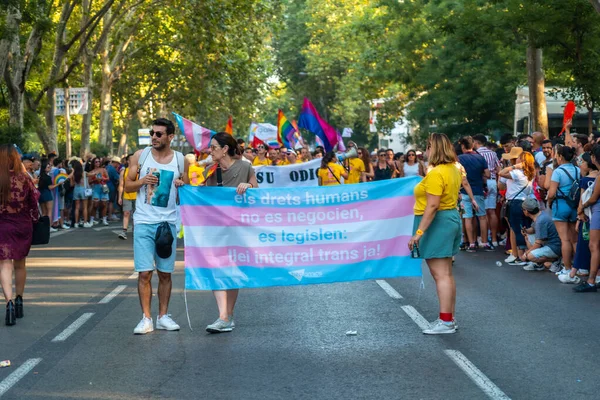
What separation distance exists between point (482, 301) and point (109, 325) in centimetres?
403

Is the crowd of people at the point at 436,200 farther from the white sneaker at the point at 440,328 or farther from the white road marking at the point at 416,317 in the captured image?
the white road marking at the point at 416,317

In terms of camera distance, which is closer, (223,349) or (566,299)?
(223,349)

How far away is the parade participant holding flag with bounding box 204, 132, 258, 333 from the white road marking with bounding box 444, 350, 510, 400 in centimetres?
211

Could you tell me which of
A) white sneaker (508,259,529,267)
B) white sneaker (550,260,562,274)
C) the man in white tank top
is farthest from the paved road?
white sneaker (508,259,529,267)

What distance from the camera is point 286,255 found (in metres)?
9.40

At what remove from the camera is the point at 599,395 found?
6746 mm

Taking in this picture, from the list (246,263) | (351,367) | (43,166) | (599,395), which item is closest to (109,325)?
(246,263)

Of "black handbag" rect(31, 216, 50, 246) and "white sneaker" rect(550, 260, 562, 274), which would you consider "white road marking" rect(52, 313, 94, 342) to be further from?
"white sneaker" rect(550, 260, 562, 274)

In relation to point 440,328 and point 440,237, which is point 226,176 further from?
point 440,328

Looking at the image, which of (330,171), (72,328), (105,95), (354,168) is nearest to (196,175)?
(330,171)

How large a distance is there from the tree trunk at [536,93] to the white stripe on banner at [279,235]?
19.1 metres

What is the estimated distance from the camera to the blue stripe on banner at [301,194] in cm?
947

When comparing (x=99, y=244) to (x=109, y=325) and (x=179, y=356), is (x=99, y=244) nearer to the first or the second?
(x=109, y=325)

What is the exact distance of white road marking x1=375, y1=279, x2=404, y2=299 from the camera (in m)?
11.8
